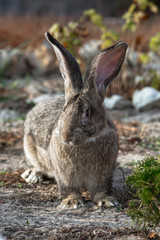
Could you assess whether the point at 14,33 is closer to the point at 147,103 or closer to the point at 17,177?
the point at 147,103

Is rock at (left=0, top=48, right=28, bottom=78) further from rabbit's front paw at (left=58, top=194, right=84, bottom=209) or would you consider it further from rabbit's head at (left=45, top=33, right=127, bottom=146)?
rabbit's front paw at (left=58, top=194, right=84, bottom=209)

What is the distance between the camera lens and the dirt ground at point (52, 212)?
10.5 feet

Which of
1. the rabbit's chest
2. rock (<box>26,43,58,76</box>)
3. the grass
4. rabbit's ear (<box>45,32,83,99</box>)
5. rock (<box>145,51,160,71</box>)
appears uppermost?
rock (<box>26,43,58,76</box>)

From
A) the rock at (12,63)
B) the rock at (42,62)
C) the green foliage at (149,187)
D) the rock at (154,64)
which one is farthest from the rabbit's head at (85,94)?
the rock at (42,62)

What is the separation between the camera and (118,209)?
12.5ft

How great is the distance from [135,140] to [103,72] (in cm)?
254

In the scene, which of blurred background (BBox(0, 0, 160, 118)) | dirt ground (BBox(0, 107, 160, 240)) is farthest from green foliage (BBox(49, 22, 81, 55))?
dirt ground (BBox(0, 107, 160, 240))

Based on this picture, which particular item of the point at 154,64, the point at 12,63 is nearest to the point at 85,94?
the point at 154,64

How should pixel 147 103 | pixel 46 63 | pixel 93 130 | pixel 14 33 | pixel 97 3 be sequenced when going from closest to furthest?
pixel 93 130 → pixel 147 103 → pixel 46 63 → pixel 14 33 → pixel 97 3

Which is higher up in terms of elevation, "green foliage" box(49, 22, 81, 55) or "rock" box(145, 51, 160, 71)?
"green foliage" box(49, 22, 81, 55)

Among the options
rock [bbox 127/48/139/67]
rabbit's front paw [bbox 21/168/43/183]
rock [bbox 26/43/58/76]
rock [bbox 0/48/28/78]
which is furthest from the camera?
rock [bbox 26/43/58/76]

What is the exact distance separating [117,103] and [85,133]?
479 centimetres

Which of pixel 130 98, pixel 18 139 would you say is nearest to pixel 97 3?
pixel 130 98

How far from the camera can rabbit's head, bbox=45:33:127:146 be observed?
3424mm
